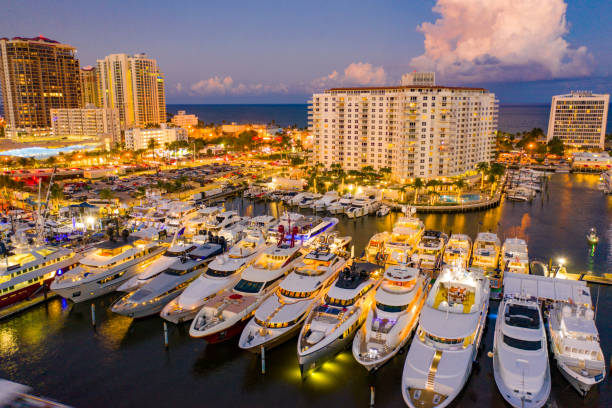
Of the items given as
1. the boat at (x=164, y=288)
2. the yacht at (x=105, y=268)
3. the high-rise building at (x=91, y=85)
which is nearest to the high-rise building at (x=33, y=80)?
the high-rise building at (x=91, y=85)

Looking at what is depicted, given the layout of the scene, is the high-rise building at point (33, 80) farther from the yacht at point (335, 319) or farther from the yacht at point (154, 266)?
the yacht at point (335, 319)

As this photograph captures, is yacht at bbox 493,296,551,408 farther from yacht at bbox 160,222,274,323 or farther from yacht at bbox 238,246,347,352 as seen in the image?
yacht at bbox 160,222,274,323

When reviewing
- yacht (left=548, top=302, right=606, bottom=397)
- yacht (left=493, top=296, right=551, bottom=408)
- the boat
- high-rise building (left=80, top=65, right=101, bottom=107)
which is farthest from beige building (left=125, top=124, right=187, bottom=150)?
yacht (left=548, top=302, right=606, bottom=397)

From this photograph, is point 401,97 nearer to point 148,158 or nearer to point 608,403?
point 608,403

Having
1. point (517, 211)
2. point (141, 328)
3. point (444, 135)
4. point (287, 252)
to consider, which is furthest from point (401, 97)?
point (141, 328)

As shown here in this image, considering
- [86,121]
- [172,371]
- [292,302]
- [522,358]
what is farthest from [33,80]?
[522,358]
